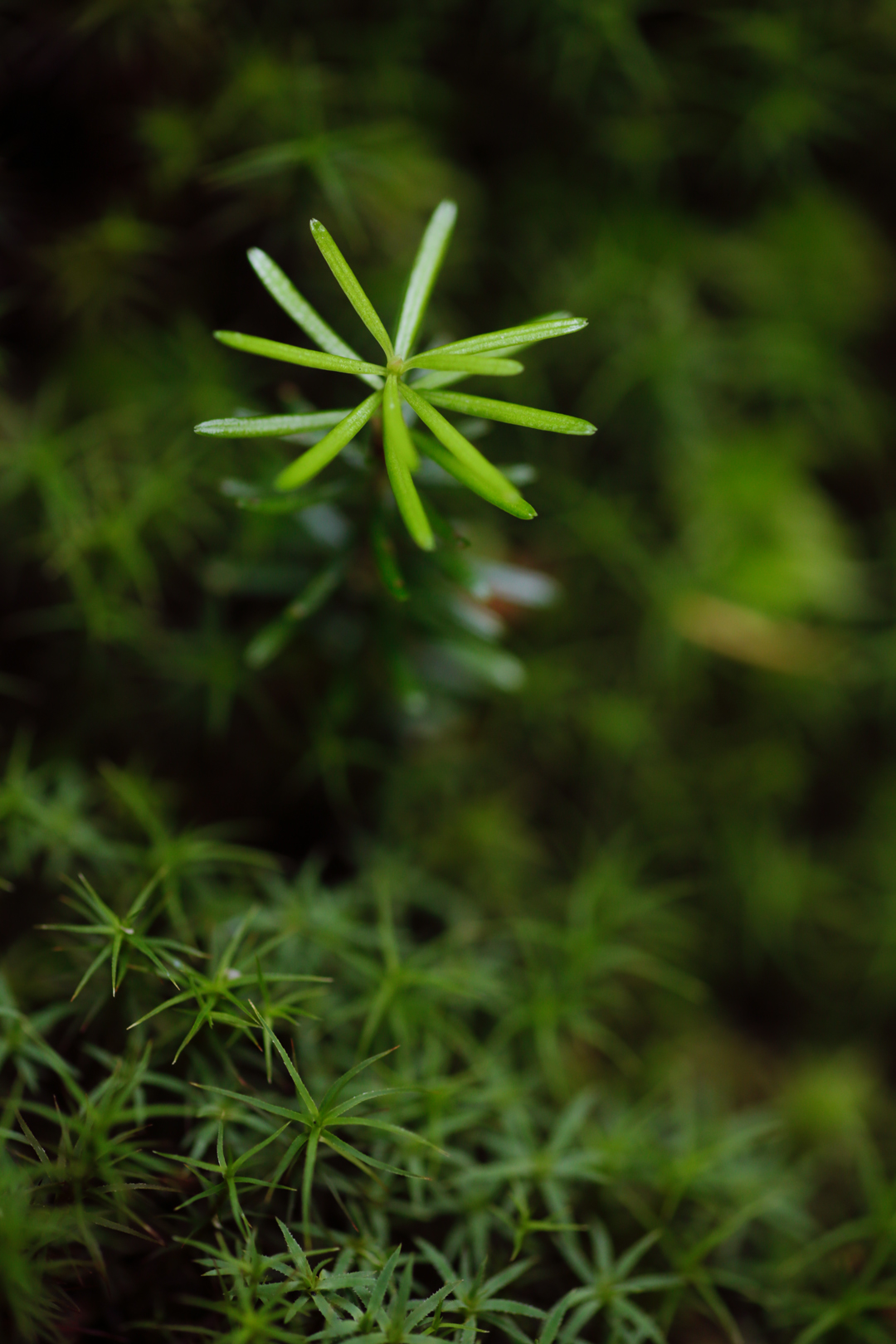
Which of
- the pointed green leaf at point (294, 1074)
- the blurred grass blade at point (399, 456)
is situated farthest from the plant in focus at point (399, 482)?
the pointed green leaf at point (294, 1074)

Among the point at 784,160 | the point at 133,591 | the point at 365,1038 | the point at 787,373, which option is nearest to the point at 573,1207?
the point at 365,1038

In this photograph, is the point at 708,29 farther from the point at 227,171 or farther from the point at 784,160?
the point at 227,171

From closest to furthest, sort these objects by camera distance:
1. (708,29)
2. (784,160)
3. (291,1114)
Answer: (291,1114) < (708,29) < (784,160)

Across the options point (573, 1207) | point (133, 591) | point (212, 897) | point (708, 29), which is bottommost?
point (573, 1207)

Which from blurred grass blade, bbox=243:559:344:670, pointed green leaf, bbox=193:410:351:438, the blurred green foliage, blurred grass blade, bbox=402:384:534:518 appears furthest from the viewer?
blurred grass blade, bbox=243:559:344:670

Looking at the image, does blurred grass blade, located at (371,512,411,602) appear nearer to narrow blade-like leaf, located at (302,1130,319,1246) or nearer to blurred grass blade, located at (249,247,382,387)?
blurred grass blade, located at (249,247,382,387)

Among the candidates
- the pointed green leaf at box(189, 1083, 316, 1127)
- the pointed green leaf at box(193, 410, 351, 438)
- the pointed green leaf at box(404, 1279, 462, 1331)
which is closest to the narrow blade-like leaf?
the pointed green leaf at box(189, 1083, 316, 1127)

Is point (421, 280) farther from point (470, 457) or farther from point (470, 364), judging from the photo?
point (470, 457)
